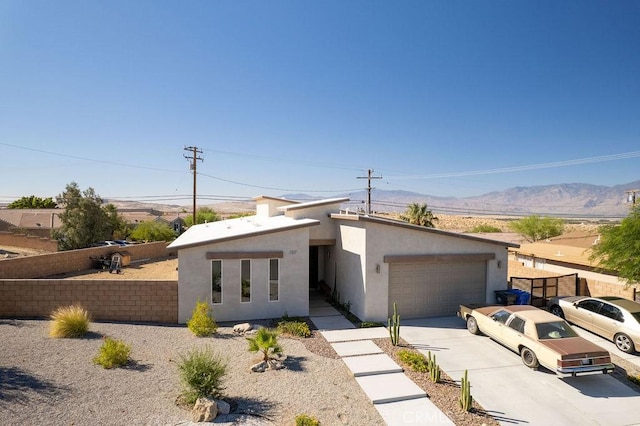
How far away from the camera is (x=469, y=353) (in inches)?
457

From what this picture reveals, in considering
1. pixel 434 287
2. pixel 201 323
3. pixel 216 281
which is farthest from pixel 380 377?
pixel 216 281

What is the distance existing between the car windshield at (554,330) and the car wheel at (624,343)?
3124 millimetres

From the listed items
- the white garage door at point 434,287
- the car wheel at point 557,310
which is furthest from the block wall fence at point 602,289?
the white garage door at point 434,287

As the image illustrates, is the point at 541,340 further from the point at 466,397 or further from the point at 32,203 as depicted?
the point at 32,203

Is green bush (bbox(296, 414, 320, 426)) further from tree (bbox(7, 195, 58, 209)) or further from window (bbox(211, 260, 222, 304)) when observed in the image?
tree (bbox(7, 195, 58, 209))

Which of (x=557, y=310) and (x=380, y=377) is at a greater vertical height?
(x=557, y=310)

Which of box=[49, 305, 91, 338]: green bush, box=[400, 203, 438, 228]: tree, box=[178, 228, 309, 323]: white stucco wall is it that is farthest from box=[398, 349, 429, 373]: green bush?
box=[400, 203, 438, 228]: tree

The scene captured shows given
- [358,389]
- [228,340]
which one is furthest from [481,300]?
[228,340]

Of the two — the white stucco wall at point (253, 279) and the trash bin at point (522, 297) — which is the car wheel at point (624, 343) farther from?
the white stucco wall at point (253, 279)

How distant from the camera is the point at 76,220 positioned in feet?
106

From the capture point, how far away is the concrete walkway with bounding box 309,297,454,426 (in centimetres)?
826

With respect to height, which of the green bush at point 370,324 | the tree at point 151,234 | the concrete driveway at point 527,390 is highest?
the tree at point 151,234

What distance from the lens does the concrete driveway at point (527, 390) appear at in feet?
27.3

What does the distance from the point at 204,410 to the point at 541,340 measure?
8878 mm
